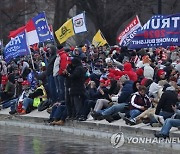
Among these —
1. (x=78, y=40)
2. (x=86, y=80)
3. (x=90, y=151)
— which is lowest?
(x=90, y=151)

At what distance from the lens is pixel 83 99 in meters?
Answer: 24.4

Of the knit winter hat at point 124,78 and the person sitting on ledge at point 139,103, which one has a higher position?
the knit winter hat at point 124,78

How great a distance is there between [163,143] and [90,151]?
5.82 feet

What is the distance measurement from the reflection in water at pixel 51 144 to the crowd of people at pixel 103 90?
1029 mm

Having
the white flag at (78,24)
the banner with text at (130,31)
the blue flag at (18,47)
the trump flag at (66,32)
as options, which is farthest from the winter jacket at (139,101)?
the banner with text at (130,31)

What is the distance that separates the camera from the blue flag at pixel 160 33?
24.3 m

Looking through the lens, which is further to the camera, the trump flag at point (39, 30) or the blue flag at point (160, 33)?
the trump flag at point (39, 30)

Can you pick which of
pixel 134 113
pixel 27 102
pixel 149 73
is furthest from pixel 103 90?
pixel 27 102

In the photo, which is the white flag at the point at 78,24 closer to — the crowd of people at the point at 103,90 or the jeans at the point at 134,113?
the crowd of people at the point at 103,90

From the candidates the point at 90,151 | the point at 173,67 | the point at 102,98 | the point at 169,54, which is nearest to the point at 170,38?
the point at 173,67

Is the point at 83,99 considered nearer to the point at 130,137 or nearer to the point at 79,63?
the point at 79,63

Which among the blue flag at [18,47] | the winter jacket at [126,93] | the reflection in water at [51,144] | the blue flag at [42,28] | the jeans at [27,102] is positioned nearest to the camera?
the reflection in water at [51,144]

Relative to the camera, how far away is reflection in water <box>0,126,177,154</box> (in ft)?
62.4

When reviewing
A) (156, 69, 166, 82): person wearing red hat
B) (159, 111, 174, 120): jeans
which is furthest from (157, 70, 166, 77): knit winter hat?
(159, 111, 174, 120): jeans
